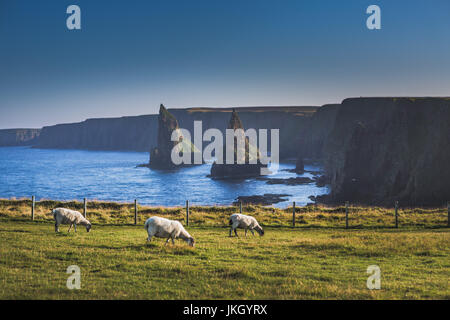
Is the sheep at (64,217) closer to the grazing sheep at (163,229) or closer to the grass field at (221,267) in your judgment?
the grass field at (221,267)

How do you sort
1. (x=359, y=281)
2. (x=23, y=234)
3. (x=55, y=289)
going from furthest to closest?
(x=23, y=234)
(x=359, y=281)
(x=55, y=289)

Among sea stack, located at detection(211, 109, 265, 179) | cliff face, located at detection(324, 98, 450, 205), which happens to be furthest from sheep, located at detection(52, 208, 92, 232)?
sea stack, located at detection(211, 109, 265, 179)

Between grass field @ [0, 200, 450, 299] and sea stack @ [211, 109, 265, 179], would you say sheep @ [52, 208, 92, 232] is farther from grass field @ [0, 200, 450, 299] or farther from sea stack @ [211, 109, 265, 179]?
sea stack @ [211, 109, 265, 179]

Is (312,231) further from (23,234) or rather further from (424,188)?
(424,188)

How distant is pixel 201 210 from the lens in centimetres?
3631

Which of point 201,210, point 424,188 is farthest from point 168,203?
point 424,188

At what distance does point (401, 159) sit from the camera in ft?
269

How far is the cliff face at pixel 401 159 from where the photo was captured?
72.9 m

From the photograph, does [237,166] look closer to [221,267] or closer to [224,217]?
[224,217]

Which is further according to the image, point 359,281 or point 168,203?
point 168,203

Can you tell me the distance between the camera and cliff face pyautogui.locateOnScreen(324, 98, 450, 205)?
72.9 m

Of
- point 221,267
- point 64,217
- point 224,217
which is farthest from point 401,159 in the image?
point 221,267

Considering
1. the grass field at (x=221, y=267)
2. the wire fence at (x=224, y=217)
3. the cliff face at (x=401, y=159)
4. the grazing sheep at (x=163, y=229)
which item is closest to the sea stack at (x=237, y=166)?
the cliff face at (x=401, y=159)
